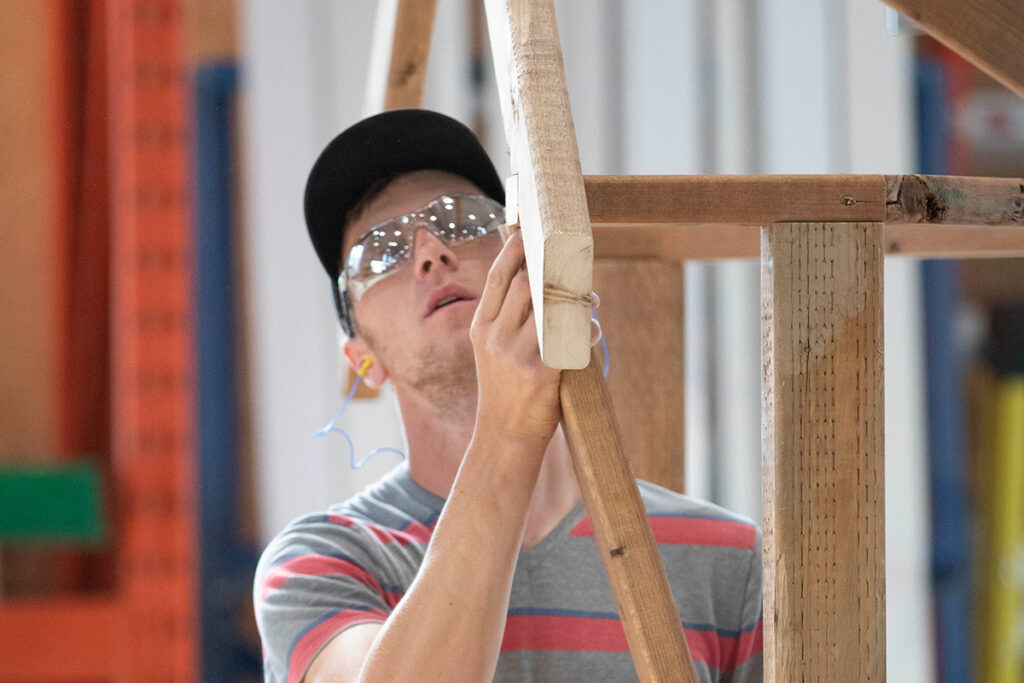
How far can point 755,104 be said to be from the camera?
276cm

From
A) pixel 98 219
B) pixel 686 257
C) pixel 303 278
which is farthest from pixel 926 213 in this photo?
pixel 98 219

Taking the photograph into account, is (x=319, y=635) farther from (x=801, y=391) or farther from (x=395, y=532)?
(x=801, y=391)

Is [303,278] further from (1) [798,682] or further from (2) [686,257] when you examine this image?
(1) [798,682]

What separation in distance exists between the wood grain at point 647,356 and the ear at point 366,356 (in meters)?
0.30

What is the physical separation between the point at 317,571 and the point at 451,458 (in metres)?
0.22

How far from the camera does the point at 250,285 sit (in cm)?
265

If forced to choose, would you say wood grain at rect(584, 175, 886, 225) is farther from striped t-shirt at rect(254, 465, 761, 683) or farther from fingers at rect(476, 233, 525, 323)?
striped t-shirt at rect(254, 465, 761, 683)

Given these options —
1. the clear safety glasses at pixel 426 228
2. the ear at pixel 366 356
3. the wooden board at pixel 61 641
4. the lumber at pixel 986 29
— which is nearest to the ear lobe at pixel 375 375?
the ear at pixel 366 356

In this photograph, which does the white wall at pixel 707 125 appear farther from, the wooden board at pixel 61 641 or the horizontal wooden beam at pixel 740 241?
the horizontal wooden beam at pixel 740 241

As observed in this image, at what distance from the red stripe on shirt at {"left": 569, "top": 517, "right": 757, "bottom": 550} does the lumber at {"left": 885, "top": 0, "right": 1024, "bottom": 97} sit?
1.92 feet

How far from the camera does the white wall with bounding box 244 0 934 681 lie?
262 centimetres

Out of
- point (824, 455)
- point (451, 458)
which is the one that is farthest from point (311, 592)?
point (824, 455)

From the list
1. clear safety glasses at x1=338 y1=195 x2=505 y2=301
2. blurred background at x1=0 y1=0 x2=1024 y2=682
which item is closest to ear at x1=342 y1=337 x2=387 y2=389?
clear safety glasses at x1=338 y1=195 x2=505 y2=301

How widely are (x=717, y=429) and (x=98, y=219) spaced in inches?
69.0
